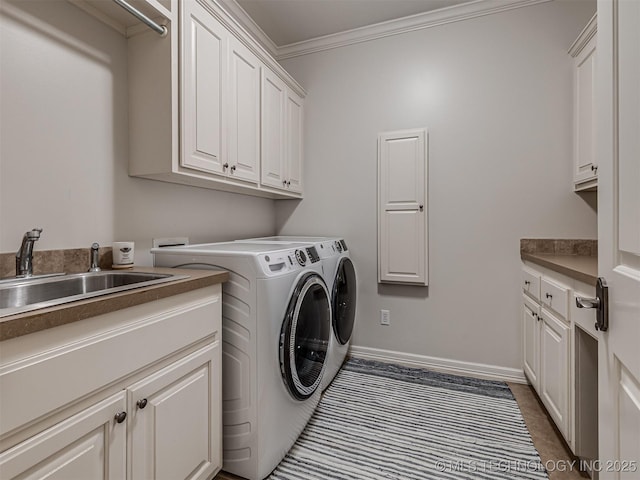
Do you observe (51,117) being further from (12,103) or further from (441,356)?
(441,356)

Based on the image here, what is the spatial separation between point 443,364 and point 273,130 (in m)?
2.16

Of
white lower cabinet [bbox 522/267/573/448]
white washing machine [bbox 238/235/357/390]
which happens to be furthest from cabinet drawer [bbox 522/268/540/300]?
white washing machine [bbox 238/235/357/390]

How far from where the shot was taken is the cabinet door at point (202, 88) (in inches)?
61.2

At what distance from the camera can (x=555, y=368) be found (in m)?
1.60

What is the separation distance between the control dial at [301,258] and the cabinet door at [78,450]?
2.96ft

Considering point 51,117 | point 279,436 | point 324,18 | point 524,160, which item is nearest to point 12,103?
point 51,117

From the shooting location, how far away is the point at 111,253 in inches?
60.5

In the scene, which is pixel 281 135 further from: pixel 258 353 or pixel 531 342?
pixel 531 342

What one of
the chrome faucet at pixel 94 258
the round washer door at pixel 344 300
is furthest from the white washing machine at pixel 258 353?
the round washer door at pixel 344 300

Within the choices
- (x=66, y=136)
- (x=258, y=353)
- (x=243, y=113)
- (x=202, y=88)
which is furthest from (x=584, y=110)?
(x=66, y=136)

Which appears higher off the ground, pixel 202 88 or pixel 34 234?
pixel 202 88

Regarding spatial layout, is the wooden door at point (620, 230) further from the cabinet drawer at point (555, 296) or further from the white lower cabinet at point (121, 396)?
A: the white lower cabinet at point (121, 396)

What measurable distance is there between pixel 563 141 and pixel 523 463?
1955mm

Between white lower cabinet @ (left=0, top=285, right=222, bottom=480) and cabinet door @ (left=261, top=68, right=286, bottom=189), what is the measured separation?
1.22 meters
